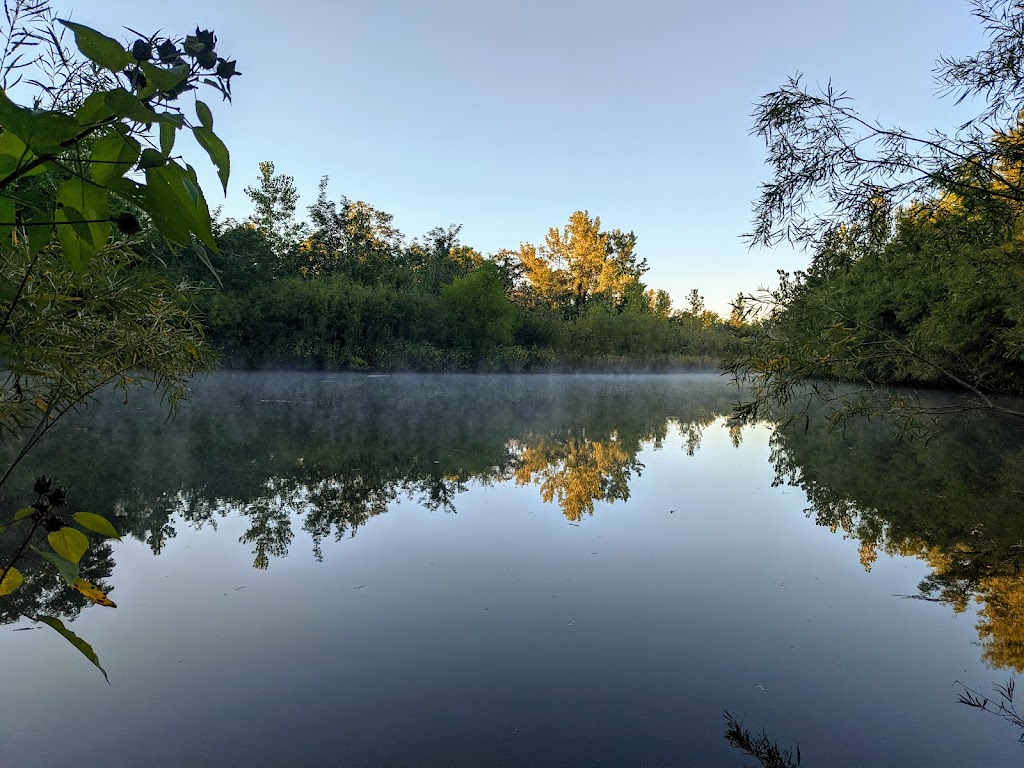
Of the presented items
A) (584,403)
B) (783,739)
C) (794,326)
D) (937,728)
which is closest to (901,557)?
(794,326)

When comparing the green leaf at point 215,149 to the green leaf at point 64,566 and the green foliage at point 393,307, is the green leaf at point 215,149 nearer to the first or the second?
the green leaf at point 64,566

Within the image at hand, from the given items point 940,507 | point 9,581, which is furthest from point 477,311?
point 9,581

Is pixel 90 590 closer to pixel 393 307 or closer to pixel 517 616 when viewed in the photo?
pixel 517 616

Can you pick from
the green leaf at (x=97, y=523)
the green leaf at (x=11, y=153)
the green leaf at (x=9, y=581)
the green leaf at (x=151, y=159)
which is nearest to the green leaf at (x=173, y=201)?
the green leaf at (x=151, y=159)

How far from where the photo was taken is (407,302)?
27.5 meters

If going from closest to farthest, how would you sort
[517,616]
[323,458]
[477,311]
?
[517,616] → [323,458] → [477,311]

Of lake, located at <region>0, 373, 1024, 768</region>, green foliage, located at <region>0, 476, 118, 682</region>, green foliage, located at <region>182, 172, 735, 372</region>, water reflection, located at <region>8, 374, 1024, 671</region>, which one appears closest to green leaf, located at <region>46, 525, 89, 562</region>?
green foliage, located at <region>0, 476, 118, 682</region>

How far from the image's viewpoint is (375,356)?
2727 centimetres

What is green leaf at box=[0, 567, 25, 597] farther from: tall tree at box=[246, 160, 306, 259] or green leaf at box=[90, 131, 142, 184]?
tall tree at box=[246, 160, 306, 259]

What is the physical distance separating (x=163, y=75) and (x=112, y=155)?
0.08 meters

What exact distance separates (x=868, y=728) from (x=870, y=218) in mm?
3396

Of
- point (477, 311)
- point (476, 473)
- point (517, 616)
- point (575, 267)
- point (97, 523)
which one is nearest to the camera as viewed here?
point (97, 523)

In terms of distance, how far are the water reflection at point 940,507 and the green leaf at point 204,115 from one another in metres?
3.67

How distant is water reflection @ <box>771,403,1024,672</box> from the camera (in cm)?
340
